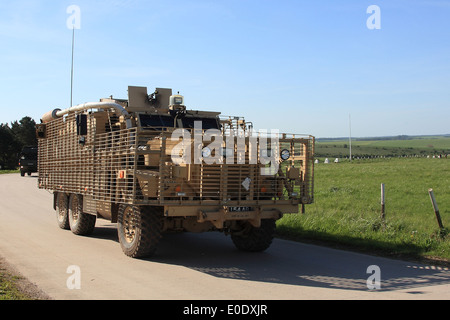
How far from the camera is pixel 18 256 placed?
31.0 feet

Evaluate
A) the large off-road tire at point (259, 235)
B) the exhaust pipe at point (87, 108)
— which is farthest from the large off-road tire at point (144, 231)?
the exhaust pipe at point (87, 108)

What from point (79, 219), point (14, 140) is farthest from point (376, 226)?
point (14, 140)

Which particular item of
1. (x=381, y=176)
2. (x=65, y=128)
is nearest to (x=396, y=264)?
(x=65, y=128)

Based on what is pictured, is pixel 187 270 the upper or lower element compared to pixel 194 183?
lower

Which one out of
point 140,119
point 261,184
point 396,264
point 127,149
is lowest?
point 396,264

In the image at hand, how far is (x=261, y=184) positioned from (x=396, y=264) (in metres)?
2.80

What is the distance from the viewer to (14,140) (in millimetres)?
73375

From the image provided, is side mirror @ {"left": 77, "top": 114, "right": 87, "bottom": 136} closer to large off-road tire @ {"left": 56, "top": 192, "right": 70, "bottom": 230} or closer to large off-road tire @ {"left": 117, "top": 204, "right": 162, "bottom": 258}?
large off-road tire @ {"left": 117, "top": 204, "right": 162, "bottom": 258}

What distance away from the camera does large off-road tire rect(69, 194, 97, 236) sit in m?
12.1

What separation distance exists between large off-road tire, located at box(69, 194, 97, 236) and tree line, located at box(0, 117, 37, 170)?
62819mm

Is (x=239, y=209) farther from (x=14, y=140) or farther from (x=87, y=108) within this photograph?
(x=14, y=140)

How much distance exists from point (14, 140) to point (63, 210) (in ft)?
214
